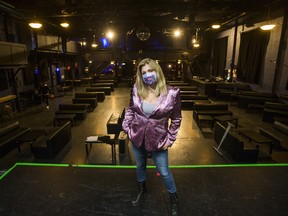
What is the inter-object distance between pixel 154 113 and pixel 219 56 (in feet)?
55.9

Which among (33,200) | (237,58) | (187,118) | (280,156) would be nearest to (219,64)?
(237,58)

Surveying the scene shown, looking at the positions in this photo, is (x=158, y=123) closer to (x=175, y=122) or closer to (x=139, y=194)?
(x=175, y=122)

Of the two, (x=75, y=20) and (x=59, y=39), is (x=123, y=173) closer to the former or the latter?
(x=75, y=20)

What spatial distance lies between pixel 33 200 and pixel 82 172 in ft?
2.61

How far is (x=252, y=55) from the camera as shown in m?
11.8

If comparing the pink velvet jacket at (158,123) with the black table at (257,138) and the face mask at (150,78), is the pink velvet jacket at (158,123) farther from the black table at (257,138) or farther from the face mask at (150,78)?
the black table at (257,138)

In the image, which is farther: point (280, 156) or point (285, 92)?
point (285, 92)

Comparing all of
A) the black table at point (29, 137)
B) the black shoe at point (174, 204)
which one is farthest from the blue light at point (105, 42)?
the black shoe at point (174, 204)

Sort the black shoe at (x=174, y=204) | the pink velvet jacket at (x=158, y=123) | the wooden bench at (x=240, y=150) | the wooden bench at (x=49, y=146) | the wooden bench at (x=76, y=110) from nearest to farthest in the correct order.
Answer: the pink velvet jacket at (x=158, y=123) → the black shoe at (x=174, y=204) → the wooden bench at (x=240, y=150) → the wooden bench at (x=49, y=146) → the wooden bench at (x=76, y=110)

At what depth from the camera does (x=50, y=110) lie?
10211 mm

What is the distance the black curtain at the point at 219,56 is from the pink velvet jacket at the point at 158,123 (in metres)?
15.7

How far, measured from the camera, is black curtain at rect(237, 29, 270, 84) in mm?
10984

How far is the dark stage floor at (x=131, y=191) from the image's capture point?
2400mm

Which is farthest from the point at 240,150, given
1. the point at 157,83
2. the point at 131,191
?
the point at 157,83
